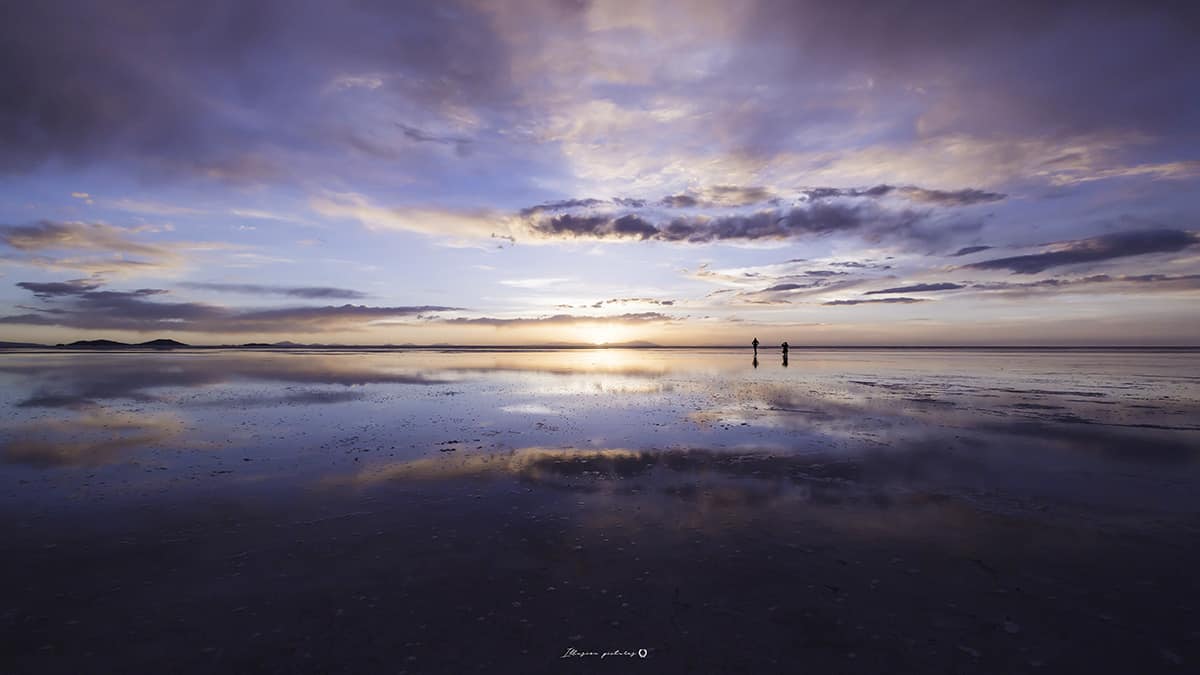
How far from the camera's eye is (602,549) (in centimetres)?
912

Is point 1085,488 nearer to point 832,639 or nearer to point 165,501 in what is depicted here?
point 832,639

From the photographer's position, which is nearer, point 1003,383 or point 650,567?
point 650,567

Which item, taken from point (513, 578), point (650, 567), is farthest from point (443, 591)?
point (650, 567)

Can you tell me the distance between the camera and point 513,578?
26.4ft

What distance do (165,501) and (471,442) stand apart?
8.02 m

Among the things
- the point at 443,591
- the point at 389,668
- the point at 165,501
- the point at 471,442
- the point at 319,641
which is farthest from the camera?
the point at 471,442

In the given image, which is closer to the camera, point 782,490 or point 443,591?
point 443,591

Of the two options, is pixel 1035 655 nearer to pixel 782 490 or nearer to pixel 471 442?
pixel 782 490

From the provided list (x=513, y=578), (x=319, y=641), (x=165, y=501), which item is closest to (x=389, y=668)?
(x=319, y=641)

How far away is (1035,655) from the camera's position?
6.08 m

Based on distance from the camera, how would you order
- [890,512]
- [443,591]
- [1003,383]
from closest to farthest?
[443,591]
[890,512]
[1003,383]

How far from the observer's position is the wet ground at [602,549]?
20.6 ft

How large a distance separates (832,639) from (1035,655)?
2177 millimetres

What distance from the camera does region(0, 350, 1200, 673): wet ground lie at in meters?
6.28
